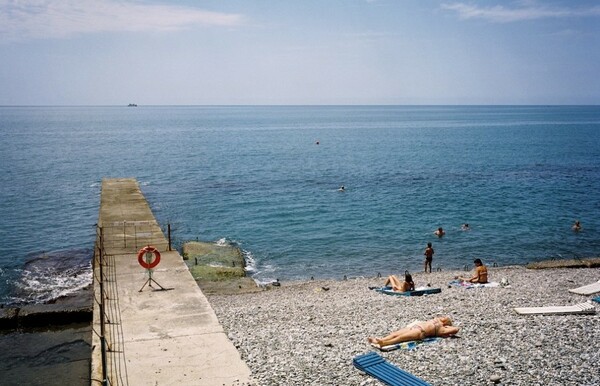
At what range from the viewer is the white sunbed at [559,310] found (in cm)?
Answer: 1593

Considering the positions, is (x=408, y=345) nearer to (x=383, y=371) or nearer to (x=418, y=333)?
(x=418, y=333)

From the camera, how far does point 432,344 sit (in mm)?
13641

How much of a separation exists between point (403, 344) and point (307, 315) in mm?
4834

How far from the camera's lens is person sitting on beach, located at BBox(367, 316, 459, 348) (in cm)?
1360

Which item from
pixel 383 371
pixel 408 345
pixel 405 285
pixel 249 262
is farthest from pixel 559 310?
pixel 249 262

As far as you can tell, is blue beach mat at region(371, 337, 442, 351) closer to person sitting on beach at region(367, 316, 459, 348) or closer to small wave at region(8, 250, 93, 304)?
person sitting on beach at region(367, 316, 459, 348)

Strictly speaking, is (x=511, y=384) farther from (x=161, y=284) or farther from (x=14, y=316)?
(x=14, y=316)

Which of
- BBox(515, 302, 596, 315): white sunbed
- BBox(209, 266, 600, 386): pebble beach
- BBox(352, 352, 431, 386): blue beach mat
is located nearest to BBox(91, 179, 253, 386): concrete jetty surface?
BBox(209, 266, 600, 386): pebble beach

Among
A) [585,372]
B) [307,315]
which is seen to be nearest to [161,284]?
[307,315]

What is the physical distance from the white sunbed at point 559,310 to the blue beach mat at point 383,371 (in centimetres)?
624

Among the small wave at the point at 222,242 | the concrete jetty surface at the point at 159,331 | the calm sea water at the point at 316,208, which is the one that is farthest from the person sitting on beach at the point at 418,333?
A: the small wave at the point at 222,242

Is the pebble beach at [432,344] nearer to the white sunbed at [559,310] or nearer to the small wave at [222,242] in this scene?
the white sunbed at [559,310]

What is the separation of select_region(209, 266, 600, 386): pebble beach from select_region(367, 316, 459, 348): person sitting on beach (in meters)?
0.27

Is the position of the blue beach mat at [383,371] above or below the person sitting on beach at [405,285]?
above
